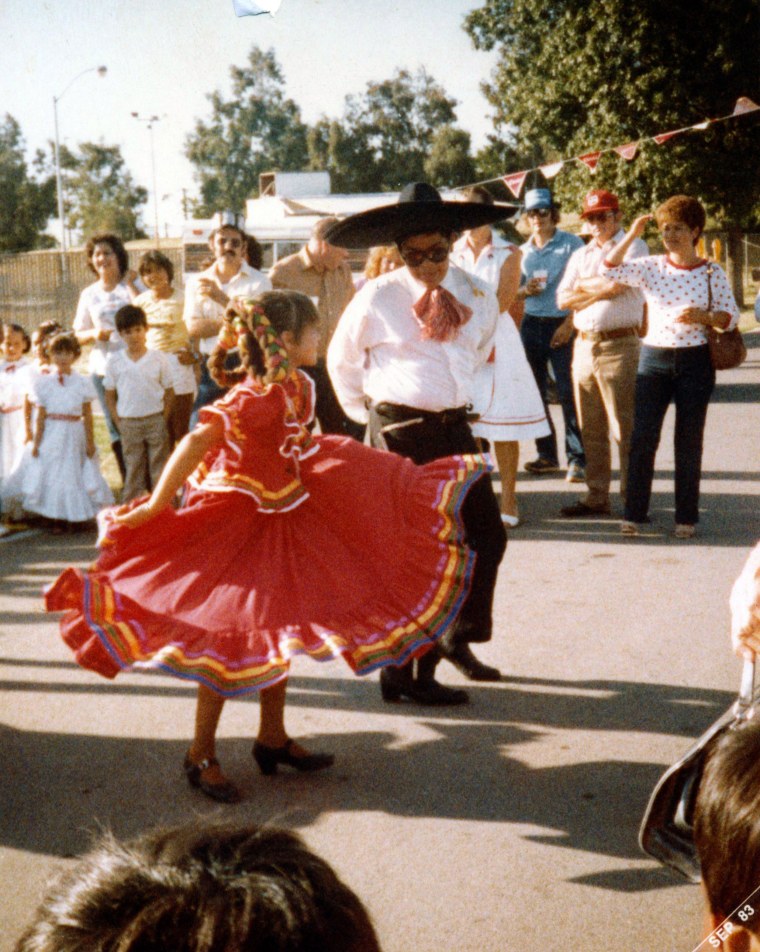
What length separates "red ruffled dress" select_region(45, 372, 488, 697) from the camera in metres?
3.95

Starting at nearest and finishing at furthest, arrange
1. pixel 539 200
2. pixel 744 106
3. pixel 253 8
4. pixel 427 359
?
1. pixel 253 8
2. pixel 427 359
3. pixel 744 106
4. pixel 539 200

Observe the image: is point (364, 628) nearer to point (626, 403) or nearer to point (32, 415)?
point (626, 403)

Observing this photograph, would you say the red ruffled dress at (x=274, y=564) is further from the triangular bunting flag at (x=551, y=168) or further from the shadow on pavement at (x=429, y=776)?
the triangular bunting flag at (x=551, y=168)

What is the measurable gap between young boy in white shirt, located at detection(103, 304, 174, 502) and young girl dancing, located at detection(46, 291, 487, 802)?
460 cm

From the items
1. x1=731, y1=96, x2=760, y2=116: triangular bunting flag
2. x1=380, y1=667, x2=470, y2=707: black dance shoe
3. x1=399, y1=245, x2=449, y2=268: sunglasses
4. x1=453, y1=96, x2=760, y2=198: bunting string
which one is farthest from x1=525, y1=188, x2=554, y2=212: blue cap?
x1=380, y1=667, x2=470, y2=707: black dance shoe

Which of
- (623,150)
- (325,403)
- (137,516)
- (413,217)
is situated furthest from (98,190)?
(137,516)

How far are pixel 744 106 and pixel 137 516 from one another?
18.4ft

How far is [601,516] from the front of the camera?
334 inches

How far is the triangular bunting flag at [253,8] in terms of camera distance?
2.90 m

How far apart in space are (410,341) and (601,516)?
3640 mm

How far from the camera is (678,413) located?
7.47 m

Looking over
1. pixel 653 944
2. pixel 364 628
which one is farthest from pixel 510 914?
pixel 364 628

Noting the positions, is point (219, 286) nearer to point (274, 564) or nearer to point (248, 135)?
point (248, 135)

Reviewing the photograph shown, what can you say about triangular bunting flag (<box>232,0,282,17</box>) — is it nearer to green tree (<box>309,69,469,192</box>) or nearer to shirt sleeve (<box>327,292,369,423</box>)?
green tree (<box>309,69,469,192</box>)
